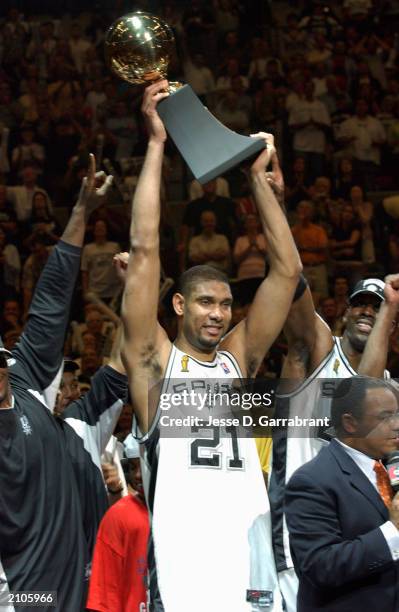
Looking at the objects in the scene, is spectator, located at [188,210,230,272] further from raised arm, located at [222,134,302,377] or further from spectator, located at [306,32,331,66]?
raised arm, located at [222,134,302,377]

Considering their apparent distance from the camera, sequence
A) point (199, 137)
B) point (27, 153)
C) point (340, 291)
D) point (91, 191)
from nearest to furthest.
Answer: point (199, 137) → point (91, 191) → point (340, 291) → point (27, 153)

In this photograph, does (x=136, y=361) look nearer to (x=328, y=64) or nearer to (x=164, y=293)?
(x=164, y=293)

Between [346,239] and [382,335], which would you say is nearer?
[382,335]

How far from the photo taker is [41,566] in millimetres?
4414

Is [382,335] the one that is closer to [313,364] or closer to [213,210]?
[313,364]

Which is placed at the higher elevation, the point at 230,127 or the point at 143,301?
the point at 230,127

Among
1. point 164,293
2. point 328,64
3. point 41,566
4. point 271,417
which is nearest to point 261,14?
point 328,64

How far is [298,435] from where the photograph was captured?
16.4 feet

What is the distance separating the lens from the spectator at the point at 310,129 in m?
12.0

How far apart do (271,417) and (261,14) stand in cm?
964

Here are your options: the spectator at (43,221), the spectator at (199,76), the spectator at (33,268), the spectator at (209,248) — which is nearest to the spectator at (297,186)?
the spectator at (209,248)

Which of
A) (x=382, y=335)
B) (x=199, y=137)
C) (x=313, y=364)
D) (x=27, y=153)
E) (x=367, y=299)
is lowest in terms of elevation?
(x=313, y=364)

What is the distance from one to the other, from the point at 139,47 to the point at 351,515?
6.58 ft

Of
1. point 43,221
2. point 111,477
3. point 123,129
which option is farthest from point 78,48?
point 111,477
